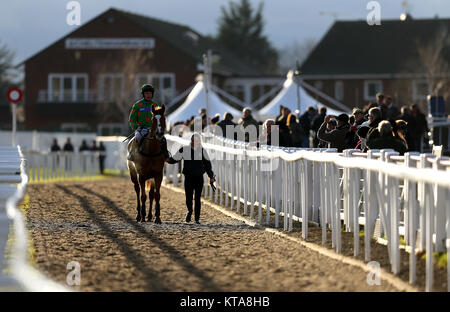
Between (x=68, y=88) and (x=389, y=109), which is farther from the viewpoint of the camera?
(x=68, y=88)

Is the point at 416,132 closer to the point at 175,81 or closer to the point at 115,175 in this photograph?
the point at 115,175

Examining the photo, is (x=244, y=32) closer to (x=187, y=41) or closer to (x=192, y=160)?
(x=187, y=41)

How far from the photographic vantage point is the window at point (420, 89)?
2849 inches

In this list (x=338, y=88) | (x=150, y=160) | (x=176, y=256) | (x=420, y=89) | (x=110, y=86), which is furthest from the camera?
(x=338, y=88)

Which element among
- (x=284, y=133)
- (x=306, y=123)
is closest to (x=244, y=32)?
(x=306, y=123)

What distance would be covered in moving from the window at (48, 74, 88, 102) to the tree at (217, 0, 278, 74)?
41.3 metres

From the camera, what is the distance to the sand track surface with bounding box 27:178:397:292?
10008mm

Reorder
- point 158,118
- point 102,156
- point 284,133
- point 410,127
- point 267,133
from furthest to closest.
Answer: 1. point 102,156
2. point 410,127
3. point 284,133
4. point 267,133
5. point 158,118

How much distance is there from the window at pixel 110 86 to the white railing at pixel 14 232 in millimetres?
48489

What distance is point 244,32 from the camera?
118 meters

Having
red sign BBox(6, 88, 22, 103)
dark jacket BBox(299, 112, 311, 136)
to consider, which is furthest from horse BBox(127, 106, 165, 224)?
red sign BBox(6, 88, 22, 103)

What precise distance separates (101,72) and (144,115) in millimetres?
58344

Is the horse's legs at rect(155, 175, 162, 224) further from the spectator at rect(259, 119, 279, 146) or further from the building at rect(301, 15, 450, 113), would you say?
the building at rect(301, 15, 450, 113)
